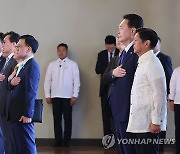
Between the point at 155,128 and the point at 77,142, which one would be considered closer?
the point at 155,128

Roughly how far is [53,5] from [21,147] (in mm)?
3249

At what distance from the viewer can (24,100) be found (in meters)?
3.86

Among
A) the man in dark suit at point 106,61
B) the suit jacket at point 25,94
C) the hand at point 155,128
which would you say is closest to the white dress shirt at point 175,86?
the man in dark suit at point 106,61

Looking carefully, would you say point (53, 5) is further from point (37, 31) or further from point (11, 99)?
point (11, 99)

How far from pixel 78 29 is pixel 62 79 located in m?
0.88

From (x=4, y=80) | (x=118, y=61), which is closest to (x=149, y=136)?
(x=118, y=61)

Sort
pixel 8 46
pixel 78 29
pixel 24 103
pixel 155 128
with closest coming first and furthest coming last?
pixel 155 128, pixel 24 103, pixel 8 46, pixel 78 29

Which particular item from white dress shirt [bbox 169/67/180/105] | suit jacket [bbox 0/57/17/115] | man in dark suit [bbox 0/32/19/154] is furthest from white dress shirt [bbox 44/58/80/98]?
suit jacket [bbox 0/57/17/115]

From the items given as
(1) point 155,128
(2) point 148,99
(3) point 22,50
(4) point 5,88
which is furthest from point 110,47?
(1) point 155,128

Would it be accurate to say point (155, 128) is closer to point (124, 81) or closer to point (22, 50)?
point (124, 81)

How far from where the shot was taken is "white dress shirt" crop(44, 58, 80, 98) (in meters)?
6.41

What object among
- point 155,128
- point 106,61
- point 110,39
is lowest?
point 155,128

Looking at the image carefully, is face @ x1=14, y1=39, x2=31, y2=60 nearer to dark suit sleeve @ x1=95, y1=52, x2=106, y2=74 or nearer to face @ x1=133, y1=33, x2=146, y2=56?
face @ x1=133, y1=33, x2=146, y2=56

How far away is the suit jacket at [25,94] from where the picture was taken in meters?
3.83
